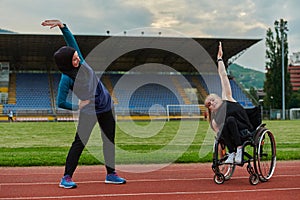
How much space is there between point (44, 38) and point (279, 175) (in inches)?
1456

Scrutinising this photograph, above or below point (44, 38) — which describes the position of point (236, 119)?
below

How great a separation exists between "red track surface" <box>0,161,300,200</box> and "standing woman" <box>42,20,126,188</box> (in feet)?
1.49

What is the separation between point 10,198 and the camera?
527cm

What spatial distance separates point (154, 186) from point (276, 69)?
54463 millimetres

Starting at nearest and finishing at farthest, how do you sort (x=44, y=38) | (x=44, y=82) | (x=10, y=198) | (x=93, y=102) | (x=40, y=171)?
(x=10, y=198)
(x=93, y=102)
(x=40, y=171)
(x=44, y=38)
(x=44, y=82)

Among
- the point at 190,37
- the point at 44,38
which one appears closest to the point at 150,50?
the point at 190,37

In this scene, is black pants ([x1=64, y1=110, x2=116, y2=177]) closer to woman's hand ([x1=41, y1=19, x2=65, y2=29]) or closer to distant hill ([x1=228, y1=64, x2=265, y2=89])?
woman's hand ([x1=41, y1=19, x2=65, y2=29])

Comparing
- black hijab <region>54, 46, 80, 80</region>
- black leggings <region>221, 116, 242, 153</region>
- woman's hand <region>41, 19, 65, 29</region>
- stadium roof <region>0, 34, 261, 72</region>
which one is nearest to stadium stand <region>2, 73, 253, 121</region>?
stadium roof <region>0, 34, 261, 72</region>

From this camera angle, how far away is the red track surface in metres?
5.38

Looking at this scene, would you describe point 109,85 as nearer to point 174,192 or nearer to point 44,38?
point 44,38

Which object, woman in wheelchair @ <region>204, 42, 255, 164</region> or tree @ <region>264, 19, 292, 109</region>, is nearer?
woman in wheelchair @ <region>204, 42, 255, 164</region>

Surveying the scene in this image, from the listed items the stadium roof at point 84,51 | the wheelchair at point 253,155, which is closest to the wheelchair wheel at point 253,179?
the wheelchair at point 253,155

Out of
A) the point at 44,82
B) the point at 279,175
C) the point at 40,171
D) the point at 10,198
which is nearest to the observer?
the point at 10,198

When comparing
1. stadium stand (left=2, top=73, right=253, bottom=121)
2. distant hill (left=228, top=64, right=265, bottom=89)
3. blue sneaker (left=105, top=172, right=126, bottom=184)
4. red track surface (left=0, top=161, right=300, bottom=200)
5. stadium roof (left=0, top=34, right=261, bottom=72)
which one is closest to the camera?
red track surface (left=0, top=161, right=300, bottom=200)
